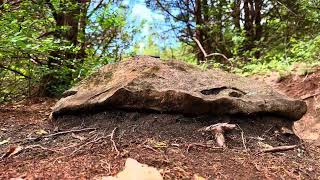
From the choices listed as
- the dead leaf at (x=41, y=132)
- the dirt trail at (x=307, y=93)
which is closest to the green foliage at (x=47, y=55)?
the dead leaf at (x=41, y=132)

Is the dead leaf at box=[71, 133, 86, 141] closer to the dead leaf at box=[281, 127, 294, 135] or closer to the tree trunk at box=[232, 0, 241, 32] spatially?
the dead leaf at box=[281, 127, 294, 135]

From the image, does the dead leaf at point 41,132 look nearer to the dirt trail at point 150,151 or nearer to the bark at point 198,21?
the dirt trail at point 150,151

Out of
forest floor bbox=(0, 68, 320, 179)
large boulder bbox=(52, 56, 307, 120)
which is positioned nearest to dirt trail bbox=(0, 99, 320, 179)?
forest floor bbox=(0, 68, 320, 179)

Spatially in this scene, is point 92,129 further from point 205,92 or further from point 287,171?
point 287,171

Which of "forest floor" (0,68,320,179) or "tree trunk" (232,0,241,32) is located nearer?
"forest floor" (0,68,320,179)

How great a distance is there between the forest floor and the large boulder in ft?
0.34

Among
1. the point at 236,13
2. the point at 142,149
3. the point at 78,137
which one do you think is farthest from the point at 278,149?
the point at 236,13

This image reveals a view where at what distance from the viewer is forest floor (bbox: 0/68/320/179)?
2.89 meters

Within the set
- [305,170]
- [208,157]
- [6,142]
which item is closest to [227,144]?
[208,157]

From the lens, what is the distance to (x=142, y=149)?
3.18 m

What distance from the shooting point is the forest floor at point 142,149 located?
289 centimetres

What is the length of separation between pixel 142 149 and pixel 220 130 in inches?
31.0

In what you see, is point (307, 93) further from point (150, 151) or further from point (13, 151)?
point (13, 151)

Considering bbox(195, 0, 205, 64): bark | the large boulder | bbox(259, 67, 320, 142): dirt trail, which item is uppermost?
bbox(195, 0, 205, 64): bark
